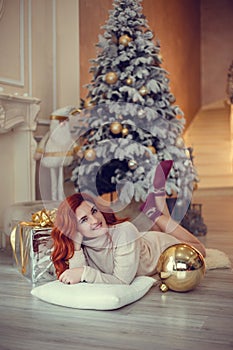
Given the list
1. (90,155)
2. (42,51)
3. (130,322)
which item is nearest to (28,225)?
(130,322)

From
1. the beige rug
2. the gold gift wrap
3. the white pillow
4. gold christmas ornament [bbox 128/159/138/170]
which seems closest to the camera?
the white pillow

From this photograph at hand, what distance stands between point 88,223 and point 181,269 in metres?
0.48

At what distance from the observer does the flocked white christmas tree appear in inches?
161

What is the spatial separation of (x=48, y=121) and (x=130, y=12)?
118 centimetres

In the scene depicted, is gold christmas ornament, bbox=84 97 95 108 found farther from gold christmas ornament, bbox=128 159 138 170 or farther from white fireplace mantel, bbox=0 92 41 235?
gold christmas ornament, bbox=128 159 138 170

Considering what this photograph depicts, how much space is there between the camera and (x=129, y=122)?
13.5 ft

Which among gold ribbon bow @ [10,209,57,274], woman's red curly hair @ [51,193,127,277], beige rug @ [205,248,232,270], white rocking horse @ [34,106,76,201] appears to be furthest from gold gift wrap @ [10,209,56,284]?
white rocking horse @ [34,106,76,201]

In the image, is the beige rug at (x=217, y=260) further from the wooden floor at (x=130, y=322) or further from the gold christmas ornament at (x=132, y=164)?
the gold christmas ornament at (x=132, y=164)

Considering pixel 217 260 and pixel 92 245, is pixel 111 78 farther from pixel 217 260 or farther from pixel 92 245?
pixel 92 245

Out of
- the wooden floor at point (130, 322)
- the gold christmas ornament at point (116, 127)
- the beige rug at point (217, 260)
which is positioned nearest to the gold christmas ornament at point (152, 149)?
the gold christmas ornament at point (116, 127)

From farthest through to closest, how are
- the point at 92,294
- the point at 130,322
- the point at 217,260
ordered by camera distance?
the point at 217,260 → the point at 92,294 → the point at 130,322

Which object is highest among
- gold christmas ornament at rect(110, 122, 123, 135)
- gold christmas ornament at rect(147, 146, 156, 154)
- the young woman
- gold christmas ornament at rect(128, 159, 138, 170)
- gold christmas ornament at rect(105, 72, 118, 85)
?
gold christmas ornament at rect(105, 72, 118, 85)

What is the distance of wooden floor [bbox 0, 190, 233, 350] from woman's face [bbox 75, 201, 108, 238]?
0.36 meters

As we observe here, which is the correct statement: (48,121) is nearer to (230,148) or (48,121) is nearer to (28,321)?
(28,321)
